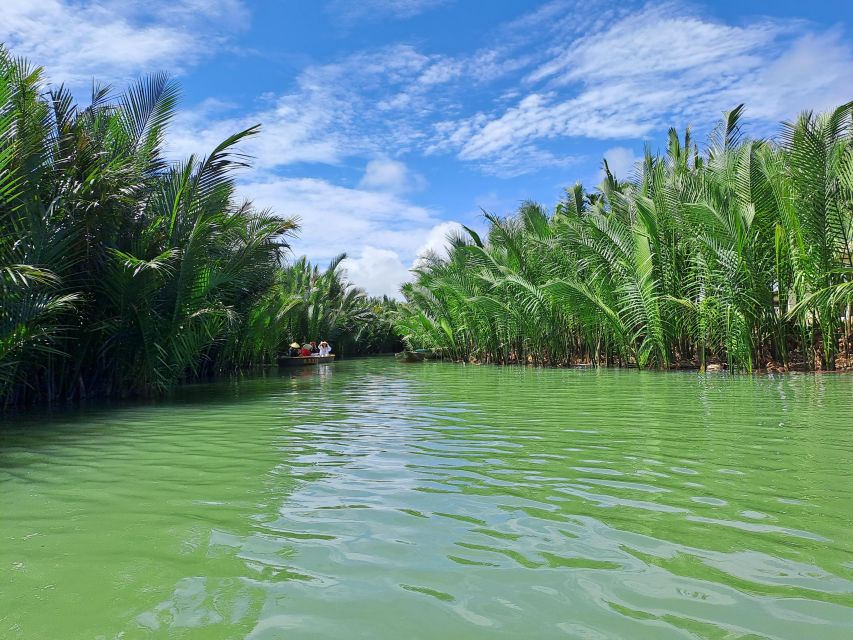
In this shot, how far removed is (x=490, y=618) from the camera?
197cm

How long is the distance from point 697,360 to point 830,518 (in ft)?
37.6

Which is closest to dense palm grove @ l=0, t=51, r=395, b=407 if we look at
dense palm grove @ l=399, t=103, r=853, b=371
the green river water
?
the green river water

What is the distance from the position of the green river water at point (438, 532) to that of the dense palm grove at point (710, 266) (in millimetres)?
6113

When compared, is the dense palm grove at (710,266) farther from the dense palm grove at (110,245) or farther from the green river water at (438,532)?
the dense palm grove at (110,245)

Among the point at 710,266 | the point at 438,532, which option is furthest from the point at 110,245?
the point at 710,266

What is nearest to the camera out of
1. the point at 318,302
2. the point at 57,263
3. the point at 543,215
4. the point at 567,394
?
the point at 57,263

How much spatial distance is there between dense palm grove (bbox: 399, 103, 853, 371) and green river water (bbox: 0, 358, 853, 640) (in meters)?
6.11

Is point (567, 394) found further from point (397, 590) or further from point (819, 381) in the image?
point (397, 590)

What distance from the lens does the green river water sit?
1991 mm

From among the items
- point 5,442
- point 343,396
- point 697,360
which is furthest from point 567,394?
point 5,442

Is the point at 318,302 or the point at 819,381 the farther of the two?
the point at 318,302

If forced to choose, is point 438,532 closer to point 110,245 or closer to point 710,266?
point 110,245

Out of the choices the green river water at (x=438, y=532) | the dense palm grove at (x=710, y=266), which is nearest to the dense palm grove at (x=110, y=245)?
the green river water at (x=438, y=532)

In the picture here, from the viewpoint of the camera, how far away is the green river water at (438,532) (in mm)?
1991
